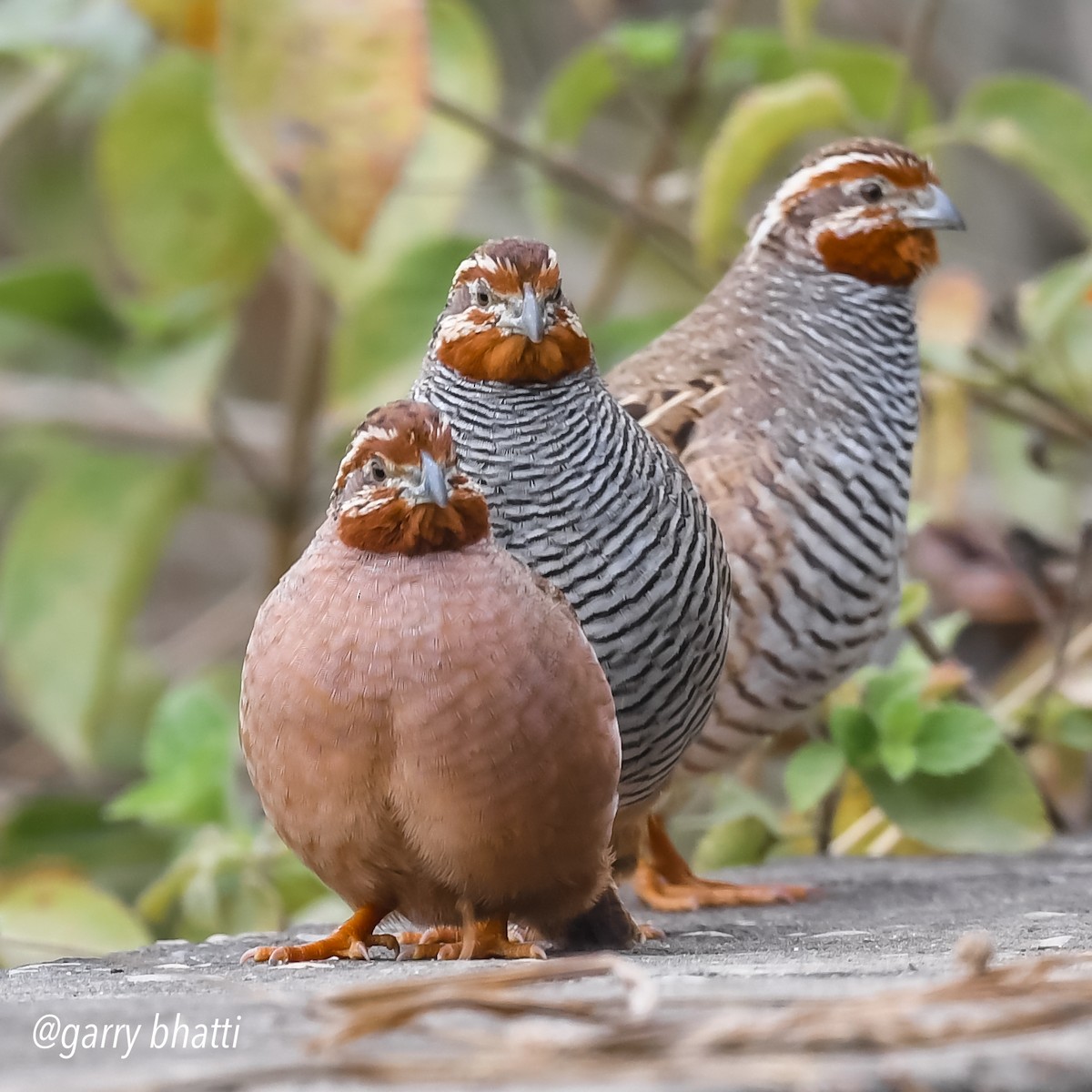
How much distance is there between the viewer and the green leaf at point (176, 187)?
5.50 metres

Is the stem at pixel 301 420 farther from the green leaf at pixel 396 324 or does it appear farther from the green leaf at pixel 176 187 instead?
the green leaf at pixel 396 324

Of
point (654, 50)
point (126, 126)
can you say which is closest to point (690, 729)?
point (654, 50)

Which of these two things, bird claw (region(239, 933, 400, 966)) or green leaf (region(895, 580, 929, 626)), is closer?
bird claw (region(239, 933, 400, 966))

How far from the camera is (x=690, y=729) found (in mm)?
3174

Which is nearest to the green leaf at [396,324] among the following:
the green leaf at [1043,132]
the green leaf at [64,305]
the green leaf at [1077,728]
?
the green leaf at [64,305]

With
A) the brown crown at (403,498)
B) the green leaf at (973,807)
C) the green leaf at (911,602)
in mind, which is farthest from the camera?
the green leaf at (911,602)

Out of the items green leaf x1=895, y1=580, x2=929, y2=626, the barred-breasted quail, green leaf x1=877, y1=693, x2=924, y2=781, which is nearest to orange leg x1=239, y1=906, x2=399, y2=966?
the barred-breasted quail

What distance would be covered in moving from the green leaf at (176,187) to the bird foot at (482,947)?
10.7ft

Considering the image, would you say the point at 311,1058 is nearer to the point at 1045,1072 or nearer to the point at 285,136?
the point at 1045,1072

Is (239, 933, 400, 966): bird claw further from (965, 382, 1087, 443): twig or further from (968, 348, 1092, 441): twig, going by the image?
(965, 382, 1087, 443): twig

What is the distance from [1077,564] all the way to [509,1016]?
9.12ft

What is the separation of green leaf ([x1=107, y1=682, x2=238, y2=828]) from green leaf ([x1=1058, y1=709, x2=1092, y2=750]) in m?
2.06

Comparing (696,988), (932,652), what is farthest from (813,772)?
(696,988)

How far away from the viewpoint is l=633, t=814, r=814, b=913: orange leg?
12.3 ft
